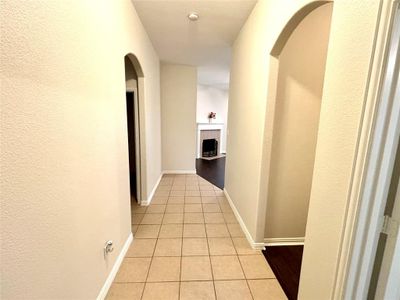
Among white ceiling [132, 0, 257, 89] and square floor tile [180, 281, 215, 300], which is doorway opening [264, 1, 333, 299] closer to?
square floor tile [180, 281, 215, 300]

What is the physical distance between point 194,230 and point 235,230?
1.75 feet

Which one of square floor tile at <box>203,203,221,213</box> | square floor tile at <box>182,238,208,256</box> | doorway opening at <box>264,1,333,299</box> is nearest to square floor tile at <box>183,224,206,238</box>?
square floor tile at <box>182,238,208,256</box>

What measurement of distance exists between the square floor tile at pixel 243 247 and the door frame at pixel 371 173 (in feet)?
4.12

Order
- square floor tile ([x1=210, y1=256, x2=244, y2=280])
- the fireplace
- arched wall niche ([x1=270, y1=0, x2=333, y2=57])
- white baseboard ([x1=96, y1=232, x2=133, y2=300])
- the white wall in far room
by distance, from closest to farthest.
Answer: 1. arched wall niche ([x1=270, y1=0, x2=333, y2=57])
2. white baseboard ([x1=96, y1=232, x2=133, y2=300])
3. square floor tile ([x1=210, y1=256, x2=244, y2=280])
4. the white wall in far room
5. the fireplace

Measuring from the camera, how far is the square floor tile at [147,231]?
2377 millimetres

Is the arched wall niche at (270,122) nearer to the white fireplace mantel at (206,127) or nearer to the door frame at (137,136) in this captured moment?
the door frame at (137,136)

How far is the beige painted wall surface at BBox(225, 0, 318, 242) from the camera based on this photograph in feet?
5.85

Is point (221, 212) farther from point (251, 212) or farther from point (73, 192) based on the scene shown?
point (73, 192)

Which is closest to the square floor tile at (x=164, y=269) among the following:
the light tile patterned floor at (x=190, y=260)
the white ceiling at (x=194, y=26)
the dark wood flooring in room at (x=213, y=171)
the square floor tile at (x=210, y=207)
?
the light tile patterned floor at (x=190, y=260)

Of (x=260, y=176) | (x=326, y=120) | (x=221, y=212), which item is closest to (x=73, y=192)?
(x=326, y=120)

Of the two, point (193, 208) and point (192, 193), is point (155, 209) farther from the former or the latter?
point (192, 193)

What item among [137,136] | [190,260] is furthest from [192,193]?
[190,260]

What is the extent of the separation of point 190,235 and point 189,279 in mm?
679

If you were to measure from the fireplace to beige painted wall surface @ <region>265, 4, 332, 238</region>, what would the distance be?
17.5 feet
